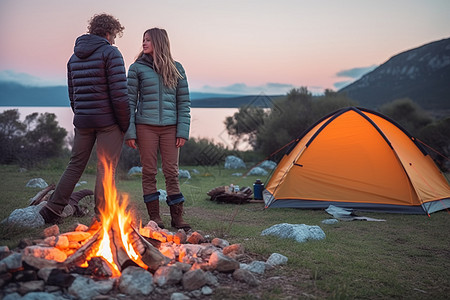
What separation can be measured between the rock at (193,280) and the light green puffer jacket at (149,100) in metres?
2.36

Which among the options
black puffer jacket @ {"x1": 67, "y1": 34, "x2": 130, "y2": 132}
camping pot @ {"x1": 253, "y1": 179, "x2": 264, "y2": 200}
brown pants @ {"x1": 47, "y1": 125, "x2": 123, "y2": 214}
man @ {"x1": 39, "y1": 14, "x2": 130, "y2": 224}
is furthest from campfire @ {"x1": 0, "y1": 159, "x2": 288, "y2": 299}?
camping pot @ {"x1": 253, "y1": 179, "x2": 264, "y2": 200}

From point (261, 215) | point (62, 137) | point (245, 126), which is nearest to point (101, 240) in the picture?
point (261, 215)

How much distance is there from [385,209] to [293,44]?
10992 millimetres

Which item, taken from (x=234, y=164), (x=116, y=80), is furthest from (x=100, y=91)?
(x=234, y=164)

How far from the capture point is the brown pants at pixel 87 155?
4.35 m

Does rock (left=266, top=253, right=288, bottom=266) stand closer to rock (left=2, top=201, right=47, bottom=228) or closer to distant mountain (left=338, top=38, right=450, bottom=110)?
rock (left=2, top=201, right=47, bottom=228)

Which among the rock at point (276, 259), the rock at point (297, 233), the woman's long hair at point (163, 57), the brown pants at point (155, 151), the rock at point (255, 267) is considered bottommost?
the rock at point (297, 233)

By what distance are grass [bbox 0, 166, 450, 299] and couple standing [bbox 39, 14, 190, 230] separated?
0.69m

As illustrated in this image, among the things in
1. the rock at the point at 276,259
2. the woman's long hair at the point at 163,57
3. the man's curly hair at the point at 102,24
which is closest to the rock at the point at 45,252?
the rock at the point at 276,259

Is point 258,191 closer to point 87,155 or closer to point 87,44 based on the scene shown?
point 87,155

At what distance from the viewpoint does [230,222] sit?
6.16 m

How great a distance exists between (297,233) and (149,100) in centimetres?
244

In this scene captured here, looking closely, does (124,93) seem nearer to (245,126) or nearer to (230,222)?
(230,222)

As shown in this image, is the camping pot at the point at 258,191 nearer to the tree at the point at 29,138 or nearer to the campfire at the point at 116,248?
the campfire at the point at 116,248
